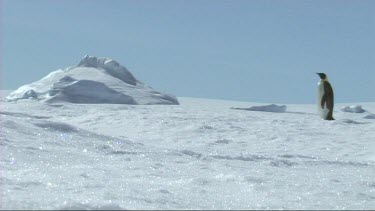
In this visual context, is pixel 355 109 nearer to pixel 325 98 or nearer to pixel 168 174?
pixel 325 98

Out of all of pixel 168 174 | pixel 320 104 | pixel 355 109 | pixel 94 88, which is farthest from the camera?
pixel 94 88

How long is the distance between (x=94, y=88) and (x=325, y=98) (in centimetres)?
839

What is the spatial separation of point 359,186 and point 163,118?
7.88 m

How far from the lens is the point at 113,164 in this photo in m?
4.82

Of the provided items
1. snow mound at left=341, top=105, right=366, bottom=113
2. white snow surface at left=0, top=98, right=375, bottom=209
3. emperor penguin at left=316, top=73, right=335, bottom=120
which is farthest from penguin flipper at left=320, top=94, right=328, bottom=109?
white snow surface at left=0, top=98, right=375, bottom=209

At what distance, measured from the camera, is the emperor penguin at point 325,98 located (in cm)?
1501

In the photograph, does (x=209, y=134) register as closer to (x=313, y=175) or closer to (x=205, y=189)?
(x=313, y=175)

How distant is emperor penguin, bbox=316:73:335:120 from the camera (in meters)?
15.0

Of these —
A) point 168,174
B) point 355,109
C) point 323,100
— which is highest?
point 323,100

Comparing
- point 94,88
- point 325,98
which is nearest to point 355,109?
point 325,98

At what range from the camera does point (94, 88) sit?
2066 centimetres

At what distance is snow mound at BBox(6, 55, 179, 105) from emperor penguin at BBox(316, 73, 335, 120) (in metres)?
6.40

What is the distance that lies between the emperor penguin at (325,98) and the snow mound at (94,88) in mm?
6399

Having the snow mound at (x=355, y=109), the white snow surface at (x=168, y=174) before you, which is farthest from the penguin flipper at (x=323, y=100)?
the white snow surface at (x=168, y=174)
